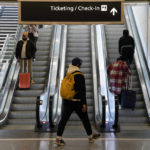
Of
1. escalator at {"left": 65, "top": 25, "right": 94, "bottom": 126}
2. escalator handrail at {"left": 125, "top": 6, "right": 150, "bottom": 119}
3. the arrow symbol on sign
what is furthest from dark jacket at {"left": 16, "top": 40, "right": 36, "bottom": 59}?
the arrow symbol on sign

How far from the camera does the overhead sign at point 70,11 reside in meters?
7.99

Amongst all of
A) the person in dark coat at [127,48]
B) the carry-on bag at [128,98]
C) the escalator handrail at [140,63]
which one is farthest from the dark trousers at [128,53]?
the carry-on bag at [128,98]

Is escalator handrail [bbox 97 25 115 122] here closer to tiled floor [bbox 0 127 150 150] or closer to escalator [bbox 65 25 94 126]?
escalator [bbox 65 25 94 126]

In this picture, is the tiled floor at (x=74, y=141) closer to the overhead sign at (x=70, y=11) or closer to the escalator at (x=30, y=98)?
the escalator at (x=30, y=98)

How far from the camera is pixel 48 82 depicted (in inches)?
464

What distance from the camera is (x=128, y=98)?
10656mm

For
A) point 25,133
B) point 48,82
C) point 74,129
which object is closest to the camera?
point 25,133

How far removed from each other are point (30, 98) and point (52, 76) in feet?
3.34

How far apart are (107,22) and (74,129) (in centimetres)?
299

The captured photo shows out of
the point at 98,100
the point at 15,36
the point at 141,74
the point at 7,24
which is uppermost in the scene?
the point at 7,24

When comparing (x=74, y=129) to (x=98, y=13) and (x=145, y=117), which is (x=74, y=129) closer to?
(x=145, y=117)

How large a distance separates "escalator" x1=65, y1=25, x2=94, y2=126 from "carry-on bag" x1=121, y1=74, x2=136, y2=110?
0.96m

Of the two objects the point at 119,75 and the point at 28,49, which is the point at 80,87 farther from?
the point at 28,49

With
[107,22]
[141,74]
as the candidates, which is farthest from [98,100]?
[107,22]
